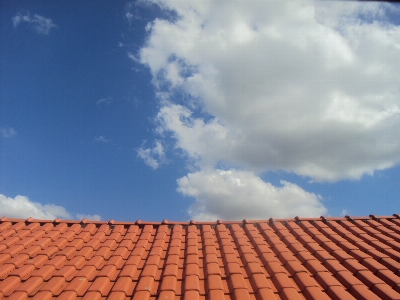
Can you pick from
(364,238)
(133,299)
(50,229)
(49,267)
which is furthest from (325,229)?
(50,229)

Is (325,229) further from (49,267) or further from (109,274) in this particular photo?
(49,267)

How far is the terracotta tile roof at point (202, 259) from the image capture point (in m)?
3.73

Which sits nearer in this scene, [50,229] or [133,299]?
[133,299]

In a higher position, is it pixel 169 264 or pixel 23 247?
pixel 23 247

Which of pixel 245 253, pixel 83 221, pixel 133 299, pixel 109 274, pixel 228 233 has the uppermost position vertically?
pixel 83 221

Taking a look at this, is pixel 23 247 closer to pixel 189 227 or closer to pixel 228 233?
pixel 189 227

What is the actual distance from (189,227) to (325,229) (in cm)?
278

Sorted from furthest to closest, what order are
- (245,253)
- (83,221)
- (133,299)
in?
(83,221), (245,253), (133,299)

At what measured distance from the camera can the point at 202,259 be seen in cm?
465

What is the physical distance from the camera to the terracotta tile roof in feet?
12.2

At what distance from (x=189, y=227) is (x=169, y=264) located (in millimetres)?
1693

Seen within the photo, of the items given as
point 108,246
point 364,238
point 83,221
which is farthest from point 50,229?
point 364,238

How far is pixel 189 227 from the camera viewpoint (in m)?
6.04

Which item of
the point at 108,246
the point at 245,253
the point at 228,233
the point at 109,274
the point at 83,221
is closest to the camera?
the point at 109,274
